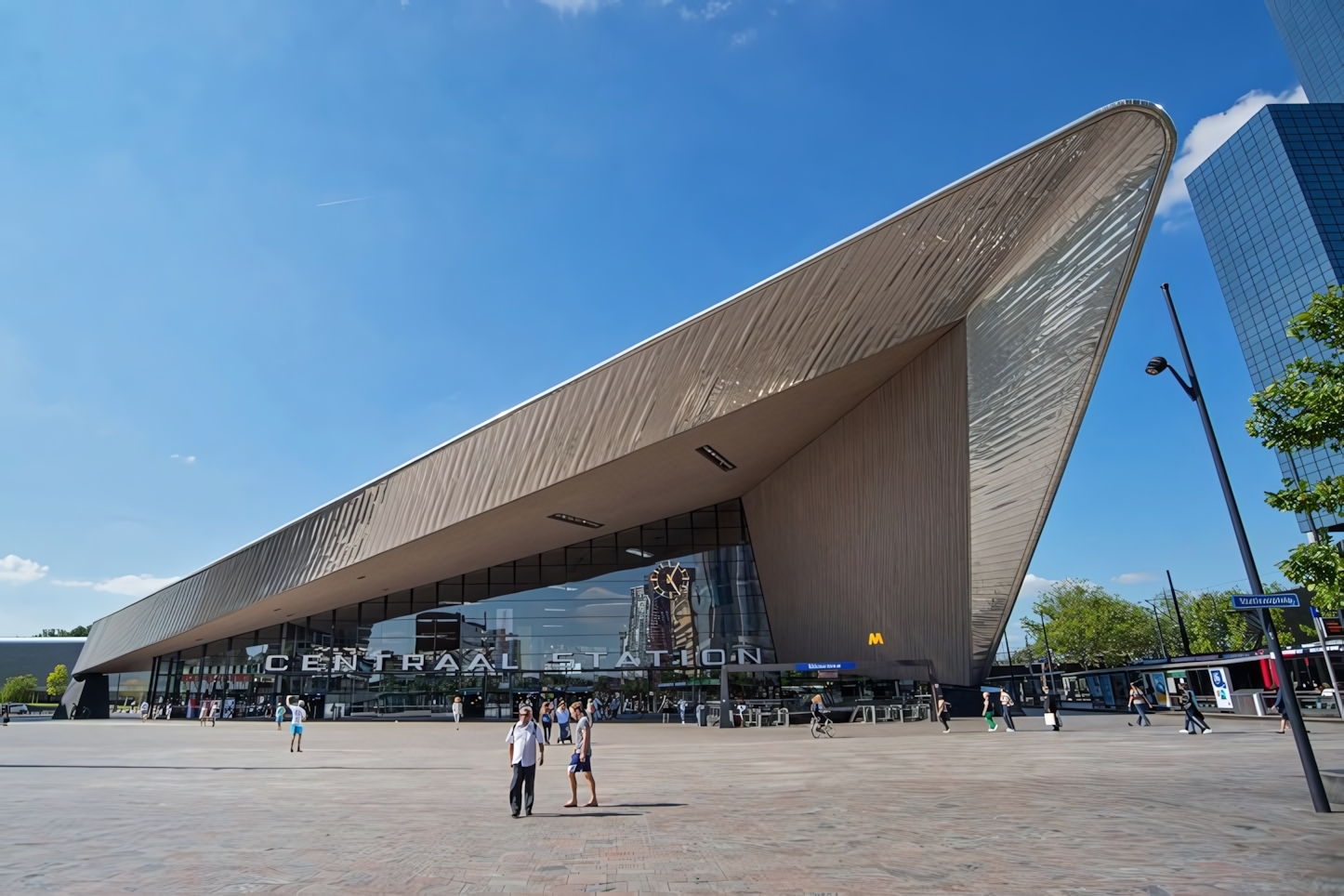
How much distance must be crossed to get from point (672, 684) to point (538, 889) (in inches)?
1169

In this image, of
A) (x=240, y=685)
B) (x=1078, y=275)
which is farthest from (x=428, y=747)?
(x=240, y=685)

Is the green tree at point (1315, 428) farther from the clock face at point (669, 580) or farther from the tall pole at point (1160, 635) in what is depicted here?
the tall pole at point (1160, 635)

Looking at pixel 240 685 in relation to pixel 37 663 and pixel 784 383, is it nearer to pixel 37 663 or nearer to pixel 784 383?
pixel 784 383

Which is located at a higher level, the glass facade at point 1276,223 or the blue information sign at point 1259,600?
the glass facade at point 1276,223

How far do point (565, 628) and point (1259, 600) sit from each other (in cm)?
2928

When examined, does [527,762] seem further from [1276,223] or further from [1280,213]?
[1276,223]

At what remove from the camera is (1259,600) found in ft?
27.3

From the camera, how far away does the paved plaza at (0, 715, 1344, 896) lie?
550cm

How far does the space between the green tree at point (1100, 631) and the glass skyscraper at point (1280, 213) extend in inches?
1220

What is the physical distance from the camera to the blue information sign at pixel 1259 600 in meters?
8.29

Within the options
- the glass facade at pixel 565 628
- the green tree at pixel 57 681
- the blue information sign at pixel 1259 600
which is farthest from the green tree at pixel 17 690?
the blue information sign at pixel 1259 600

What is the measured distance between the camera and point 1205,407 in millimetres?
9367

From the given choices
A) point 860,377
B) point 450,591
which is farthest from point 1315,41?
point 450,591

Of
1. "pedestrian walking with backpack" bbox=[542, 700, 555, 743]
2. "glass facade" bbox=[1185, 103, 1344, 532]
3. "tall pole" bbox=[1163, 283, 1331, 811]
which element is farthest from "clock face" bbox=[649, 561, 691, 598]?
"glass facade" bbox=[1185, 103, 1344, 532]
